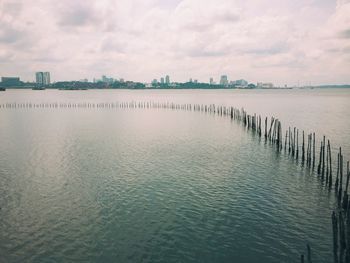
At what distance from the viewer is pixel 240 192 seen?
30203mm

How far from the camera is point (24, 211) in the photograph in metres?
26.0

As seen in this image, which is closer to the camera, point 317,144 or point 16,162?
point 16,162

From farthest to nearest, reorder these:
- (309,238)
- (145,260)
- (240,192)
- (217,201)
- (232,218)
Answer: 1. (240,192)
2. (217,201)
3. (232,218)
4. (309,238)
5. (145,260)

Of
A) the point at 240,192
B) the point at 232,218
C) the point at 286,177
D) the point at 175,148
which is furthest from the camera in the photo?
the point at 175,148

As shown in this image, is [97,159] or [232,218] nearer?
[232,218]

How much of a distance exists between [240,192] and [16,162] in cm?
2855

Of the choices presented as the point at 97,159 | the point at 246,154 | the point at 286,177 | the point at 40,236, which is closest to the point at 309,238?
the point at 286,177

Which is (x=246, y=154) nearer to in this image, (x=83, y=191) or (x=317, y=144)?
(x=317, y=144)

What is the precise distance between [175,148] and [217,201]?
2292 cm

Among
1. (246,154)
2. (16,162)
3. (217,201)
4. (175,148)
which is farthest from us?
(175,148)

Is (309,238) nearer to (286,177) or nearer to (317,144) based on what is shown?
(286,177)

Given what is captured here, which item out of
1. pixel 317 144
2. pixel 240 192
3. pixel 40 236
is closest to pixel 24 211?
pixel 40 236

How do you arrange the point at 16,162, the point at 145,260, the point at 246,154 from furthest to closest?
1. the point at 246,154
2. the point at 16,162
3. the point at 145,260

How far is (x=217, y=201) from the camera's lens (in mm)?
28031
